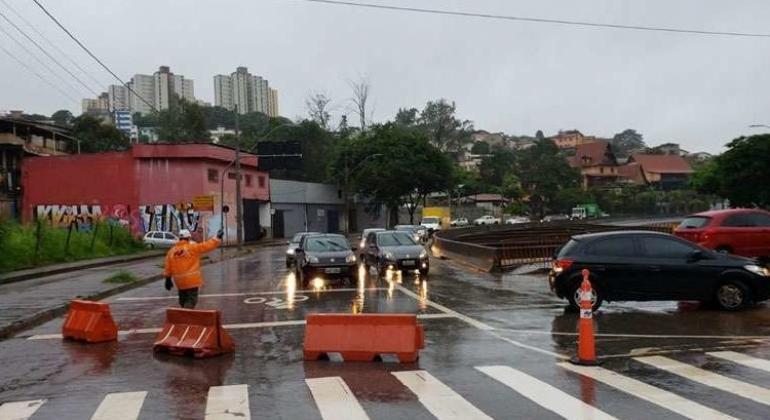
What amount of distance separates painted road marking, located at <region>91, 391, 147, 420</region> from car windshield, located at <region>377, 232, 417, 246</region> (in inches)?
640

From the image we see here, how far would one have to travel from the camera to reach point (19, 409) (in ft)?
23.6

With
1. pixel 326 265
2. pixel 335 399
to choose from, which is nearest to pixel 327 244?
pixel 326 265

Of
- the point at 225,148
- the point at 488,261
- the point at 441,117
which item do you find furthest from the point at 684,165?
the point at 488,261

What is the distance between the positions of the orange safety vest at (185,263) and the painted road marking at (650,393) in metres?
6.17

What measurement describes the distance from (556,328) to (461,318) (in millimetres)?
1992

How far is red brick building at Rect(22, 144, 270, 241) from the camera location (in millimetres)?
52656

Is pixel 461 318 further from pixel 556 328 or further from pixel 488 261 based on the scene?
pixel 488 261

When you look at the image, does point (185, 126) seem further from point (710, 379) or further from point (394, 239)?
point (710, 379)

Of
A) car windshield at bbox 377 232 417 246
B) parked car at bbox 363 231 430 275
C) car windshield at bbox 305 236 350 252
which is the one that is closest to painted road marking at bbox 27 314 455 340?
car windshield at bbox 305 236 350 252

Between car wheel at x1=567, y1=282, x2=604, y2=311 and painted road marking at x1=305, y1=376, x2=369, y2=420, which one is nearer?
painted road marking at x1=305, y1=376, x2=369, y2=420

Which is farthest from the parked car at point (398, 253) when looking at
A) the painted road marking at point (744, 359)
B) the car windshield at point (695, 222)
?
the painted road marking at point (744, 359)

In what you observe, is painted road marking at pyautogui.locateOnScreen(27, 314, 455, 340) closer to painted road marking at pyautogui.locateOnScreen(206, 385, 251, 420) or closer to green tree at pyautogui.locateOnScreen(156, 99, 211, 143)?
painted road marking at pyautogui.locateOnScreen(206, 385, 251, 420)

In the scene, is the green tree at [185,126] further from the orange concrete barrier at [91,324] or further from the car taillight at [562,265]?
the car taillight at [562,265]

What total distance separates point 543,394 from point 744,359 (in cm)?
326
